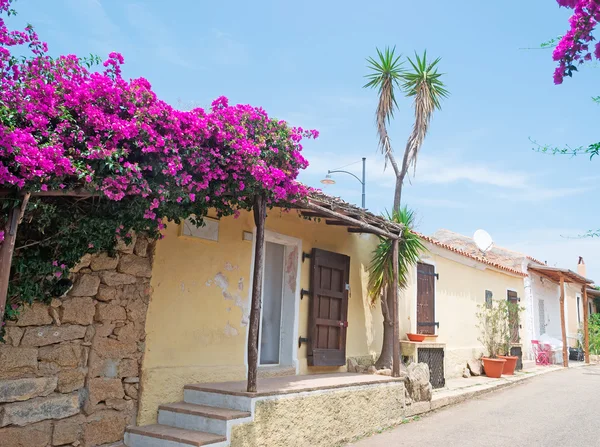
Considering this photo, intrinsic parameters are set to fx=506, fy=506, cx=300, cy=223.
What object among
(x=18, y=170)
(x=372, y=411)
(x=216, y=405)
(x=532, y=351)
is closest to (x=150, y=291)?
(x=216, y=405)

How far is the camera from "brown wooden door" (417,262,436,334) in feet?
35.0

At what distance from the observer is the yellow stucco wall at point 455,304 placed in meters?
10.5

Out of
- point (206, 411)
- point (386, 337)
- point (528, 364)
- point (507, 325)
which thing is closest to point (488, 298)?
point (507, 325)

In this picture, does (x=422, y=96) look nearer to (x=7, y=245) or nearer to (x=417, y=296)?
(x=417, y=296)

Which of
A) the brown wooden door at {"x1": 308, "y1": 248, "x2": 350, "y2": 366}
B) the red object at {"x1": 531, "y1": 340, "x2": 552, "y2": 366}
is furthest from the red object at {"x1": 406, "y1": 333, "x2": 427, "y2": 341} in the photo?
the red object at {"x1": 531, "y1": 340, "x2": 552, "y2": 366}

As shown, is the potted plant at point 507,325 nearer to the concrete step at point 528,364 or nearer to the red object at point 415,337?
the concrete step at point 528,364

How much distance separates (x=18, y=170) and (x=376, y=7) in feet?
13.1

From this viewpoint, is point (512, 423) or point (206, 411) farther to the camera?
point (512, 423)

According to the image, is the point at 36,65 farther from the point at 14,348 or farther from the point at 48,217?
the point at 14,348

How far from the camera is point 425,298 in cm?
1091

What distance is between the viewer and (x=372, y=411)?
703 centimetres

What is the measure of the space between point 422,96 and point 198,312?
8302mm

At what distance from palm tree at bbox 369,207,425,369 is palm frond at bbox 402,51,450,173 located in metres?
3.69

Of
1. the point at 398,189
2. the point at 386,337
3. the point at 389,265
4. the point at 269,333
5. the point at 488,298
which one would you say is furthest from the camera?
the point at 488,298
